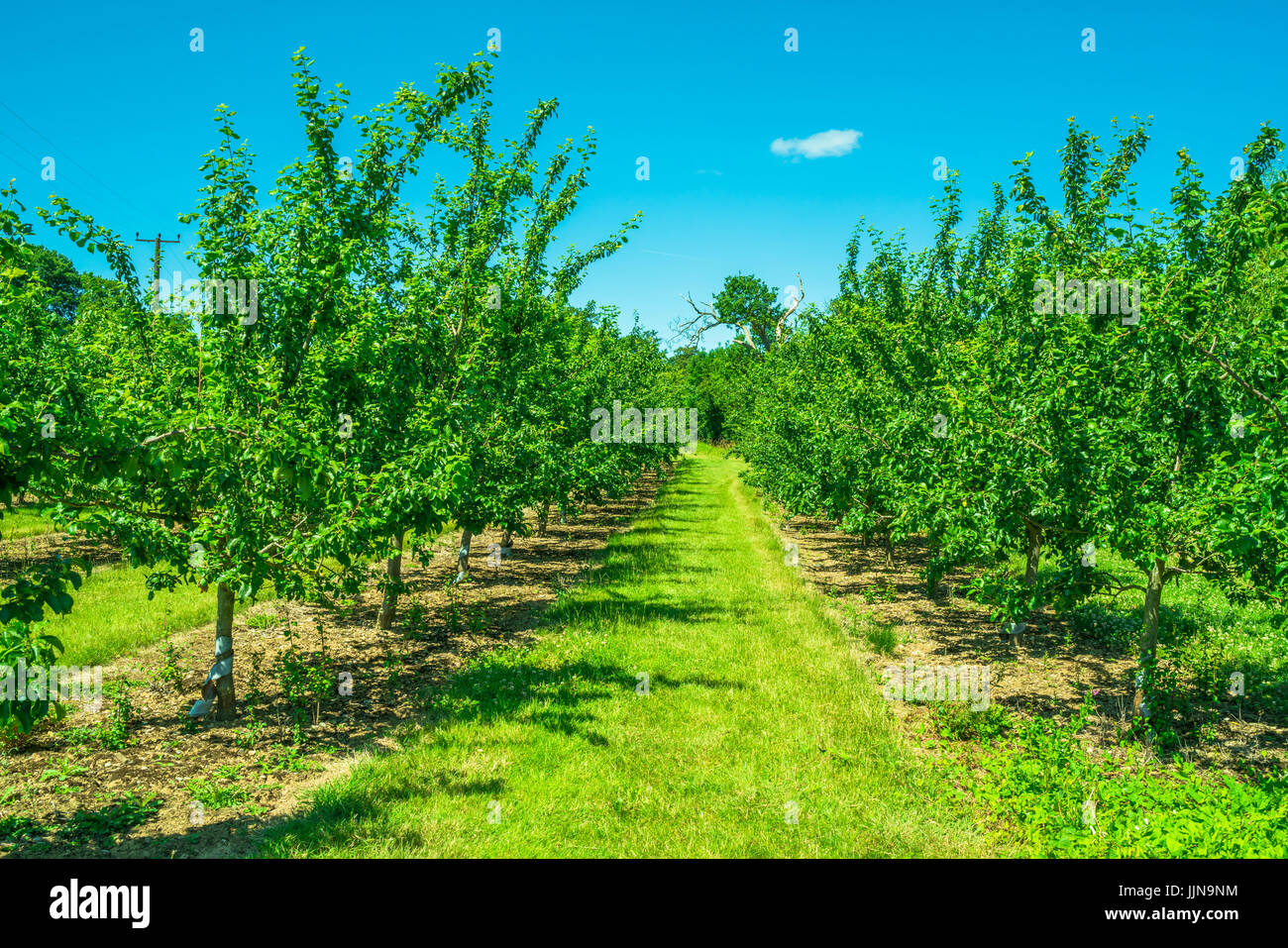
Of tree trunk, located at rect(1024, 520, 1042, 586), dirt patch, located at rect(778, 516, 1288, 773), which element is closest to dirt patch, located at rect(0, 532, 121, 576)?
dirt patch, located at rect(778, 516, 1288, 773)

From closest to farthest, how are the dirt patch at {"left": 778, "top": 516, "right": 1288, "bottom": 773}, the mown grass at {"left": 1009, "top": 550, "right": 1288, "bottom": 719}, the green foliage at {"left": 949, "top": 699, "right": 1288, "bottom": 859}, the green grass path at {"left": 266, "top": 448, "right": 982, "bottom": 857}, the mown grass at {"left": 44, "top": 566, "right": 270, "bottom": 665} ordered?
the green foliage at {"left": 949, "top": 699, "right": 1288, "bottom": 859}
the green grass path at {"left": 266, "top": 448, "right": 982, "bottom": 857}
the dirt patch at {"left": 778, "top": 516, "right": 1288, "bottom": 773}
the mown grass at {"left": 1009, "top": 550, "right": 1288, "bottom": 719}
the mown grass at {"left": 44, "top": 566, "right": 270, "bottom": 665}

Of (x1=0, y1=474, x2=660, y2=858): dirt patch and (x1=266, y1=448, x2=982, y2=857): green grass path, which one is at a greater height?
(x1=0, y1=474, x2=660, y2=858): dirt patch

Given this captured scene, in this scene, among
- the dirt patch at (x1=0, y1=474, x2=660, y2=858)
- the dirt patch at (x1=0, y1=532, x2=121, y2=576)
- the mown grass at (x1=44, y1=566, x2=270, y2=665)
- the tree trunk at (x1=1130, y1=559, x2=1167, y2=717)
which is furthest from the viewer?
the dirt patch at (x1=0, y1=532, x2=121, y2=576)

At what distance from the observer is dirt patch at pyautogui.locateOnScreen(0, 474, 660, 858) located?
5844mm

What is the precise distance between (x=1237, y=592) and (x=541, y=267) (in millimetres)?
11154

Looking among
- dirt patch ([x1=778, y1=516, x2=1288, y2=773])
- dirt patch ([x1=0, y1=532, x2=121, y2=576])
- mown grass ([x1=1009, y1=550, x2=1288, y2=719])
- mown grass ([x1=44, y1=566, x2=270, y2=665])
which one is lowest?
dirt patch ([x1=778, y1=516, x2=1288, y2=773])

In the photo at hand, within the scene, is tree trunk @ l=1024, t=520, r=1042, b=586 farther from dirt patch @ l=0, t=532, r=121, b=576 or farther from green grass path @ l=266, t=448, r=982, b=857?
dirt patch @ l=0, t=532, r=121, b=576

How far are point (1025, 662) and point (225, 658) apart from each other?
11.0m

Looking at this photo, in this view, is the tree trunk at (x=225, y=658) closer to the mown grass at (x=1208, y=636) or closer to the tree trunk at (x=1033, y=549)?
the tree trunk at (x=1033, y=549)

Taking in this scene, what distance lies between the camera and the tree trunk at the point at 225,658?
7.82 m

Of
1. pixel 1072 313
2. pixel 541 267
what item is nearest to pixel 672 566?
pixel 541 267

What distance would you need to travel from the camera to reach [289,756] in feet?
23.7

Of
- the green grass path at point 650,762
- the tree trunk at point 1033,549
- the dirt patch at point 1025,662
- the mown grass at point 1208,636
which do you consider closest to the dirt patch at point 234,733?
the green grass path at point 650,762

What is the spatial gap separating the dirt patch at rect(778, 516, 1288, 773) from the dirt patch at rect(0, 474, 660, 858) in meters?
6.51
